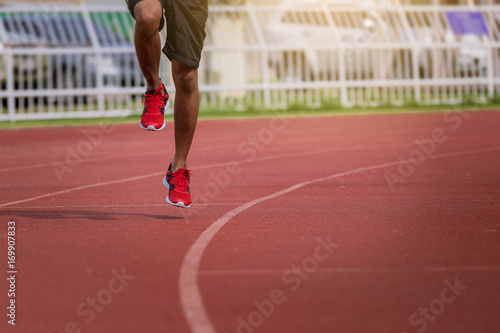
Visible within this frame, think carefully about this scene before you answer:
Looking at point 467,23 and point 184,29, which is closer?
point 184,29

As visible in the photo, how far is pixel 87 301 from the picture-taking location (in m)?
4.03

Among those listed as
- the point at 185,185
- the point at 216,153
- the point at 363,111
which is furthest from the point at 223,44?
the point at 185,185

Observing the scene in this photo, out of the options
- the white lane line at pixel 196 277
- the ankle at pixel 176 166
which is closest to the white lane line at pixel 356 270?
the white lane line at pixel 196 277

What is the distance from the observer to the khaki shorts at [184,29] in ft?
20.9

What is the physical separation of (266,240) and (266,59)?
16.5m

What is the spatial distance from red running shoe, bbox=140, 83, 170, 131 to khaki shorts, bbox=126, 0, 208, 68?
11.0 inches

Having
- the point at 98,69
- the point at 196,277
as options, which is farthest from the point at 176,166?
the point at 98,69

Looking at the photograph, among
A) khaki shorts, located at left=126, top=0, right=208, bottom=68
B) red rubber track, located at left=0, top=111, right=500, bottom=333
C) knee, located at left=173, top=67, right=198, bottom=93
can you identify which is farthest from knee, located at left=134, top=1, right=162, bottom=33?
red rubber track, located at left=0, top=111, right=500, bottom=333

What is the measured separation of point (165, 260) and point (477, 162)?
6.32m

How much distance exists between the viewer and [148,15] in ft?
20.1

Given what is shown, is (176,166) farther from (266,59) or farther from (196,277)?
(266,59)

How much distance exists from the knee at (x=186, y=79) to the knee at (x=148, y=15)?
432 millimetres

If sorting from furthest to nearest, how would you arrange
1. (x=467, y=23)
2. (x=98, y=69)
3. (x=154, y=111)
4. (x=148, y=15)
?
(x=467, y=23) → (x=98, y=69) → (x=154, y=111) → (x=148, y=15)

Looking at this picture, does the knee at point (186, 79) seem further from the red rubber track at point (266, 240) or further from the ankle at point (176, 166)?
the red rubber track at point (266, 240)
